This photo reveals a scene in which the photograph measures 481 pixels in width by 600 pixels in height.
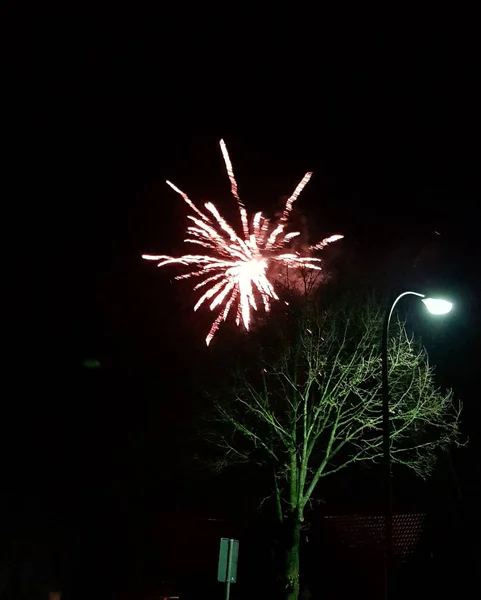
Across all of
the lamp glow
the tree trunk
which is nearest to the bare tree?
the tree trunk

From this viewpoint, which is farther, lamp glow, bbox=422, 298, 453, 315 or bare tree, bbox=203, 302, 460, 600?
bare tree, bbox=203, 302, 460, 600

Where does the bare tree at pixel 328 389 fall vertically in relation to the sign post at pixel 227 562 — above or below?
above

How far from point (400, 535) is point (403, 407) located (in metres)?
4.09

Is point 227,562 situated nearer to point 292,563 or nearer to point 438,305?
point 438,305

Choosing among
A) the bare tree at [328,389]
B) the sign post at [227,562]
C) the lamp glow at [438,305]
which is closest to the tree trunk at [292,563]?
the bare tree at [328,389]

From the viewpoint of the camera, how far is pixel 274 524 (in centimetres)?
2325

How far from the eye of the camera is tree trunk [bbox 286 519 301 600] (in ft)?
60.0

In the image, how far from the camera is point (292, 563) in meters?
18.6

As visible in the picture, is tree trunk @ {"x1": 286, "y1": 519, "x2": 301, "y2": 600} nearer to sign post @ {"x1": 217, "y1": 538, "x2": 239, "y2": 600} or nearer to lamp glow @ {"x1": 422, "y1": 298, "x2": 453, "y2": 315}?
sign post @ {"x1": 217, "y1": 538, "x2": 239, "y2": 600}

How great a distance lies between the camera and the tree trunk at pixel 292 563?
60.0 feet

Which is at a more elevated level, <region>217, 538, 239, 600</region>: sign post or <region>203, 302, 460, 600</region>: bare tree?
<region>203, 302, 460, 600</region>: bare tree

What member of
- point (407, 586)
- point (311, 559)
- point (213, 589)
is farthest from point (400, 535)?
point (213, 589)

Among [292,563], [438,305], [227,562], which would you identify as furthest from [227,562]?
[292,563]

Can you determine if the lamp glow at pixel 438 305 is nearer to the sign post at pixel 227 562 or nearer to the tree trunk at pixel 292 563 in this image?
the sign post at pixel 227 562
